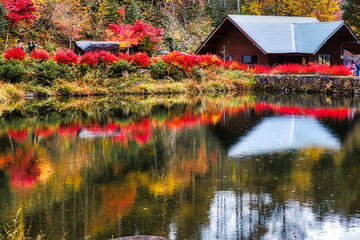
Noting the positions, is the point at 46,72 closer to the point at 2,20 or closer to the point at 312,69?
the point at 2,20

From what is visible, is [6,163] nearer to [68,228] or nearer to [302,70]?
[68,228]

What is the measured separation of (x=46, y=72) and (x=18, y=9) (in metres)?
8.81

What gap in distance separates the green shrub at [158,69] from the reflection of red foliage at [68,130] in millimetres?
15807

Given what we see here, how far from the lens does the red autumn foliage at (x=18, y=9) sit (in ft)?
120

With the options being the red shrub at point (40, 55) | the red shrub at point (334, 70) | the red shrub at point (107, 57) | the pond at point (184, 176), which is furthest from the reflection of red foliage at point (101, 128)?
the red shrub at point (334, 70)

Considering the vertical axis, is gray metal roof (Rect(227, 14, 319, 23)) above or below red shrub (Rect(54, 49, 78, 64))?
above

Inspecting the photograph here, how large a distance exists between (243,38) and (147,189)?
3152cm

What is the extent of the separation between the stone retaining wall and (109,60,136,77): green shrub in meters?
9.04

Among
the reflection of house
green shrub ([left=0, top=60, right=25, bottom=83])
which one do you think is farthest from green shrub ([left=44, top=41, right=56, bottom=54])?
the reflection of house

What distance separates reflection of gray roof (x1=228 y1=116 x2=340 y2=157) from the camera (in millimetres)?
13352

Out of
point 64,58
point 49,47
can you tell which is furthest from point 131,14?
point 64,58

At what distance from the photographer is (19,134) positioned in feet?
53.2

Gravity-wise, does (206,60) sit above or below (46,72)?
above

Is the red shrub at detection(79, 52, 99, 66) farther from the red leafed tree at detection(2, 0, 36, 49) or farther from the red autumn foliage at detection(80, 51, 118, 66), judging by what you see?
the red leafed tree at detection(2, 0, 36, 49)
